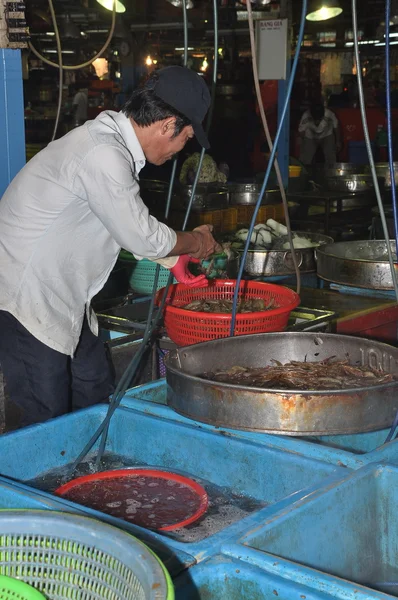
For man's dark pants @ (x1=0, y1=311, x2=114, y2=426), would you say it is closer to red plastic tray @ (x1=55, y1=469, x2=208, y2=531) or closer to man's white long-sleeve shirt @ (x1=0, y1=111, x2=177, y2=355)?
man's white long-sleeve shirt @ (x1=0, y1=111, x2=177, y2=355)

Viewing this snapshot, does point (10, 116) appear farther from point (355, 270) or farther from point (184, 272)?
point (355, 270)

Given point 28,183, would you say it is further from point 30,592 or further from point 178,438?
point 30,592

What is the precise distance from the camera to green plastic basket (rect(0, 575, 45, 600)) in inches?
48.7

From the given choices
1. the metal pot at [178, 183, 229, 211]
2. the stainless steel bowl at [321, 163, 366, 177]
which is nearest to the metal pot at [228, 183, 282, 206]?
the metal pot at [178, 183, 229, 211]

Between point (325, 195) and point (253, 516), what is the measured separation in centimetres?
643

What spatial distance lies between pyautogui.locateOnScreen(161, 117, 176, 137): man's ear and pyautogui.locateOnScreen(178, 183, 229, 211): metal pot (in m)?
3.86

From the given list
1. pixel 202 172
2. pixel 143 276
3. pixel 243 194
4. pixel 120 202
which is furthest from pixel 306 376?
pixel 202 172

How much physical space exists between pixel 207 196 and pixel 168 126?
4080 millimetres

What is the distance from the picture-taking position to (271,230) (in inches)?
205

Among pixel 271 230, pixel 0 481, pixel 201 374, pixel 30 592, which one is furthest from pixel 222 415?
pixel 271 230

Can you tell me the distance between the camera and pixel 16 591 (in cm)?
124

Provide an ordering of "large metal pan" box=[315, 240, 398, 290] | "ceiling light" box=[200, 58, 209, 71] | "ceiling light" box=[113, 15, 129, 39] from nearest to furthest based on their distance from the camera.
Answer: "large metal pan" box=[315, 240, 398, 290], "ceiling light" box=[113, 15, 129, 39], "ceiling light" box=[200, 58, 209, 71]

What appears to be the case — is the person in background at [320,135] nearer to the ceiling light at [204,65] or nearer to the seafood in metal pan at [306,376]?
the ceiling light at [204,65]

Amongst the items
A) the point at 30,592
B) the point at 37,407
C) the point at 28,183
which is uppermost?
the point at 28,183
